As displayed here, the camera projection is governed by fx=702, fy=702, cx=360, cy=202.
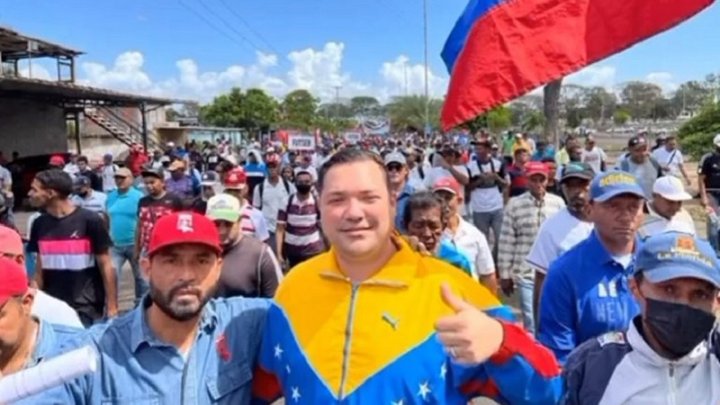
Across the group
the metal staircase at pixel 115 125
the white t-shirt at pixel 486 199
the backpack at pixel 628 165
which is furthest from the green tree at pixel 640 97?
the white t-shirt at pixel 486 199

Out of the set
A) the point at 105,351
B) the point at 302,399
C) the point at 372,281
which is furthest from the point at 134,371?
the point at 372,281

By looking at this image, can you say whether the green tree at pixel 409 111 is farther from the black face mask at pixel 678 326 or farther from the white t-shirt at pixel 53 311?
the black face mask at pixel 678 326

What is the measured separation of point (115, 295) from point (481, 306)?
3889 millimetres

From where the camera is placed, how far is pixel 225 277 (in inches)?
164

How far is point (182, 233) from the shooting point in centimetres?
234

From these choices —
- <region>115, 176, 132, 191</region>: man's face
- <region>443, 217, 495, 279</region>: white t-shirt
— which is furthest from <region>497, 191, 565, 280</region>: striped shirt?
<region>115, 176, 132, 191</region>: man's face

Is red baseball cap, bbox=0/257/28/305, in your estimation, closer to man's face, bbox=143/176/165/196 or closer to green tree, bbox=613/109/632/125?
man's face, bbox=143/176/165/196

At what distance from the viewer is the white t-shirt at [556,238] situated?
421 centimetres

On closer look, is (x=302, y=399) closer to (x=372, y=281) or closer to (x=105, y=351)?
(x=372, y=281)

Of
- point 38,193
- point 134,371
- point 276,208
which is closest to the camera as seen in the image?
point 134,371

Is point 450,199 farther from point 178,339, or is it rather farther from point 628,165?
point 628,165

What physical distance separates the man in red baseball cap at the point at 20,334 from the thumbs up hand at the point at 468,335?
3.90 ft

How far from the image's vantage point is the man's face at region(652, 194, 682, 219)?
5105 mm

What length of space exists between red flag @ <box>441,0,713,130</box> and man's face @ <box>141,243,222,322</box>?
6.85 ft
